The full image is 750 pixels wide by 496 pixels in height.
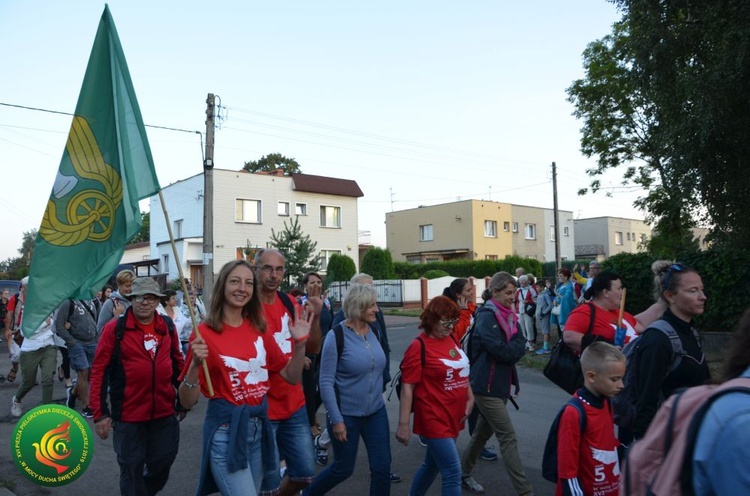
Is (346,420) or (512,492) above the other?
(346,420)

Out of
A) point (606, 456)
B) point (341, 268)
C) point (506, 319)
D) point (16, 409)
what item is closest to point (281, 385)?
point (506, 319)

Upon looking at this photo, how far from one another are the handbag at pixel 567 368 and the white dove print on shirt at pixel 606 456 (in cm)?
104

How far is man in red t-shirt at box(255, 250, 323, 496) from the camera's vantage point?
4.29 meters

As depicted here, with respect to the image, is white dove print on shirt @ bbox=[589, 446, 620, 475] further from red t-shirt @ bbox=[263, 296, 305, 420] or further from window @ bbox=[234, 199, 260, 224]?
window @ bbox=[234, 199, 260, 224]


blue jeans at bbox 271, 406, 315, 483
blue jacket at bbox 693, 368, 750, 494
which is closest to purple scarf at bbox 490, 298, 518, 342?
blue jeans at bbox 271, 406, 315, 483

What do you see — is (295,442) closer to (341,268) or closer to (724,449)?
(724,449)

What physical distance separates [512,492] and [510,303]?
1676 millimetres

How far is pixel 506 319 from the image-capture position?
528 centimetres

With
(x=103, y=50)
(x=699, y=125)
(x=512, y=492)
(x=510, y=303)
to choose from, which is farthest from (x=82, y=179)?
(x=699, y=125)

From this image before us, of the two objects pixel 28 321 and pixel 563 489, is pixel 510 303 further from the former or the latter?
pixel 28 321

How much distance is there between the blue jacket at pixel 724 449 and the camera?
1.33 meters

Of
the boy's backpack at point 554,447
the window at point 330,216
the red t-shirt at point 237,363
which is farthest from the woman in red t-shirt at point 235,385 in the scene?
the window at point 330,216

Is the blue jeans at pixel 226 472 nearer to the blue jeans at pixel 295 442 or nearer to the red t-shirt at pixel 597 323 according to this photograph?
the blue jeans at pixel 295 442

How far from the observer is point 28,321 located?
12.4ft
